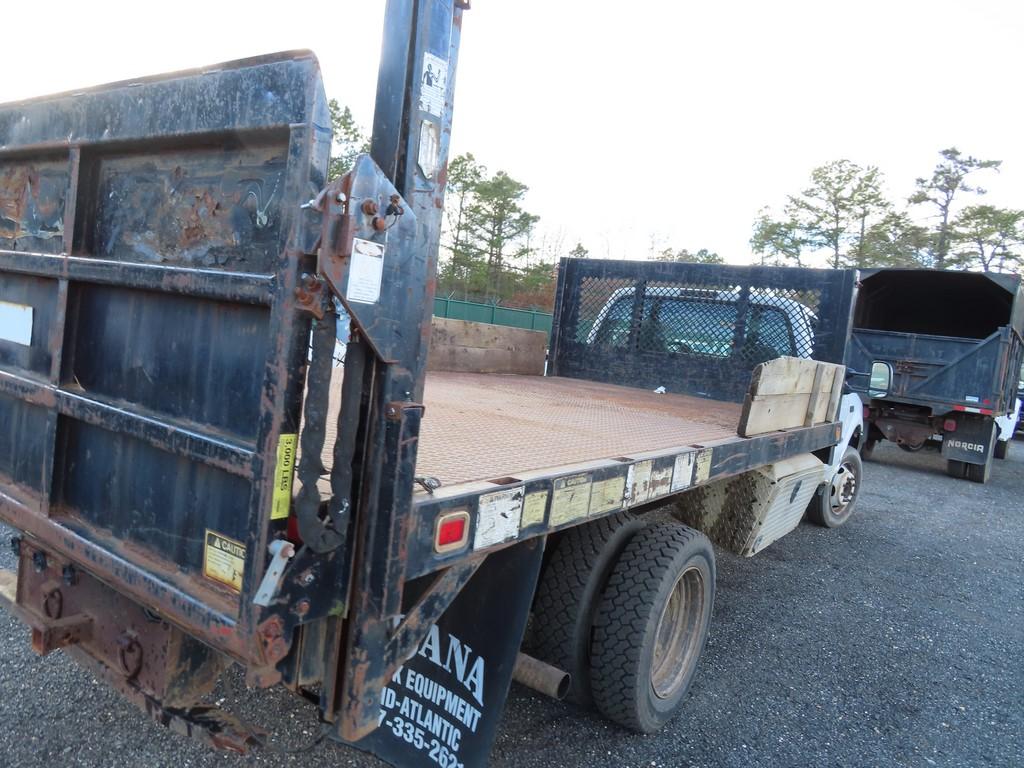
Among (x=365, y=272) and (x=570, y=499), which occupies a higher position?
(x=365, y=272)

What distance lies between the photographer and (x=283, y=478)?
161cm

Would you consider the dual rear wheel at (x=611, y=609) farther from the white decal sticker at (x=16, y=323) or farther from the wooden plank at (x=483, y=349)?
the wooden plank at (x=483, y=349)

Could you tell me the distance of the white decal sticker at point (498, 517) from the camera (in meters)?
1.97

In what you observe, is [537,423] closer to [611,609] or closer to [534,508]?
[611,609]

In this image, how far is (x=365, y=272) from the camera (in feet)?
5.14

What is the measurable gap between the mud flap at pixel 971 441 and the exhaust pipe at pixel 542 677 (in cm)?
947

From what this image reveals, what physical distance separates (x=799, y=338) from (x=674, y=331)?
0.95 m

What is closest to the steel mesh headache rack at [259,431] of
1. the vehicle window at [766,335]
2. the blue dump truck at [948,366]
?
the vehicle window at [766,335]

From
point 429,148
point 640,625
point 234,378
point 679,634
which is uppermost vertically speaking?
point 429,148

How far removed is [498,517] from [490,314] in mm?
23758

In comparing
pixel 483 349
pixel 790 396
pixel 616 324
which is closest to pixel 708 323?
pixel 616 324

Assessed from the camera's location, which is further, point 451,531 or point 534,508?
point 534,508

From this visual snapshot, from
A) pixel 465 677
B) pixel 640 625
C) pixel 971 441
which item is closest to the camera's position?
pixel 465 677

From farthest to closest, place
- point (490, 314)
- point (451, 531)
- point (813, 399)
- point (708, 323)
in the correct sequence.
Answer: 1. point (490, 314)
2. point (708, 323)
3. point (813, 399)
4. point (451, 531)
